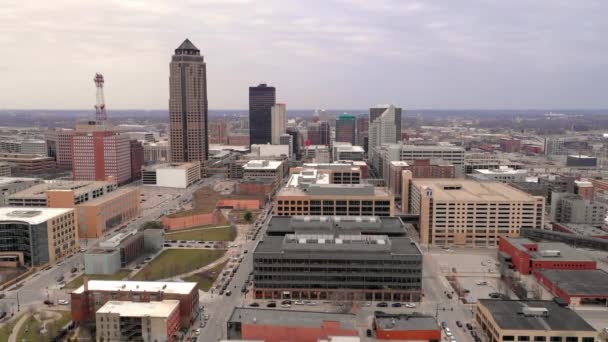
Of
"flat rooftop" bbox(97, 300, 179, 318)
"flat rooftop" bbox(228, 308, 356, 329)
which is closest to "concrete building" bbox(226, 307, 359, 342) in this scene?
"flat rooftop" bbox(228, 308, 356, 329)

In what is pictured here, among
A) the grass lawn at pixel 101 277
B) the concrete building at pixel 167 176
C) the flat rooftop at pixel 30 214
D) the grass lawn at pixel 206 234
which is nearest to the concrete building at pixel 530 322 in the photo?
the grass lawn at pixel 101 277

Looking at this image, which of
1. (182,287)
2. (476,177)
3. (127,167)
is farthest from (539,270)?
(127,167)

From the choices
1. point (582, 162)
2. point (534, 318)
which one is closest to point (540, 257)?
point (534, 318)

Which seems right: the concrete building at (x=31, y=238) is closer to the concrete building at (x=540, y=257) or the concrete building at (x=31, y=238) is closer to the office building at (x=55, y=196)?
the office building at (x=55, y=196)

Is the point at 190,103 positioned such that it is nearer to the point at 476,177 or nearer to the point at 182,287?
the point at 476,177

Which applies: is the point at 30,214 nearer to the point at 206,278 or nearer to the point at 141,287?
the point at 206,278

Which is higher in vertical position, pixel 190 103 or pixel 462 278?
pixel 190 103
